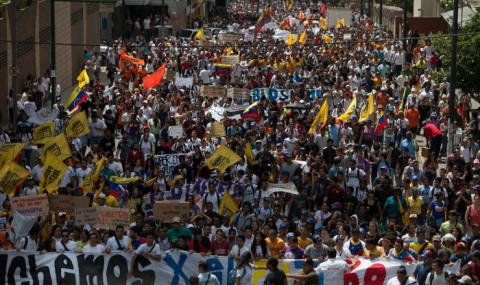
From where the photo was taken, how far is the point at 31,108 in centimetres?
2806

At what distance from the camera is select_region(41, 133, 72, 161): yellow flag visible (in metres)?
21.3

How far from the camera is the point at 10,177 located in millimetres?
19156

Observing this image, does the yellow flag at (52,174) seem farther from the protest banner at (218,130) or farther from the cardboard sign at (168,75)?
the cardboard sign at (168,75)

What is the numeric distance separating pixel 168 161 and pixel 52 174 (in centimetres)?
306

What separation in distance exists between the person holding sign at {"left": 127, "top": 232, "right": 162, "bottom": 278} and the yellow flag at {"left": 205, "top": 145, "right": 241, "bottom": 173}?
459cm

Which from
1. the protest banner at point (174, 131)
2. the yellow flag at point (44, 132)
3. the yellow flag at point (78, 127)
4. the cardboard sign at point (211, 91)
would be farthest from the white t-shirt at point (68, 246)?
the cardboard sign at point (211, 91)

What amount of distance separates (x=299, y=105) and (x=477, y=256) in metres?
12.3

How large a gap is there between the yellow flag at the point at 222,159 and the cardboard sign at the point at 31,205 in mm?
3935

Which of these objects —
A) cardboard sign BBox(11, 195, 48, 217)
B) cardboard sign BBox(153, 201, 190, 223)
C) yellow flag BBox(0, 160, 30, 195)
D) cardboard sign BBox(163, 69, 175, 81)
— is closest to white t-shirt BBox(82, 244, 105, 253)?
cardboard sign BBox(11, 195, 48, 217)

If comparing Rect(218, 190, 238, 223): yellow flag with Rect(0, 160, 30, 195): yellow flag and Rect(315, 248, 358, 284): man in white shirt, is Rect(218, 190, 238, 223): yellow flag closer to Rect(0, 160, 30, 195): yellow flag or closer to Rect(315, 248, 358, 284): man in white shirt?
Rect(0, 160, 30, 195): yellow flag

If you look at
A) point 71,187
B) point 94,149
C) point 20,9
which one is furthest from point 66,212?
point 20,9

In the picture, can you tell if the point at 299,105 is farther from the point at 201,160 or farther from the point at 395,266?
the point at 395,266

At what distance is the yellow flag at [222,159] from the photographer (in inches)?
824

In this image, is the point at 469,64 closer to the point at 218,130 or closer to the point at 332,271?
the point at 218,130
